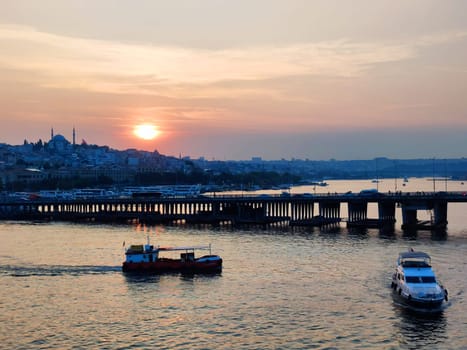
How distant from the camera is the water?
31016 millimetres

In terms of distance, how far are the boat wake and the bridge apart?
36927 mm

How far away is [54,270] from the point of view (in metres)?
47.2

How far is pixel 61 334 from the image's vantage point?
1260 inches

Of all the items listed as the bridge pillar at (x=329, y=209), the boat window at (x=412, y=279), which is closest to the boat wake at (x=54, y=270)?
the boat window at (x=412, y=279)

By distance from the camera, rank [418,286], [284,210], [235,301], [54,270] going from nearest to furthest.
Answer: [418,286] → [235,301] → [54,270] → [284,210]

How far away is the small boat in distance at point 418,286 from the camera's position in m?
35.4

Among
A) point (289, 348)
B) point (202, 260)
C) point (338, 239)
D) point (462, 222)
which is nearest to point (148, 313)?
point (289, 348)


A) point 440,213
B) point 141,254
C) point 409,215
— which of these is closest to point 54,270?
point 141,254

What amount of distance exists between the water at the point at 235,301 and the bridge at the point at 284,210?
17.5 meters

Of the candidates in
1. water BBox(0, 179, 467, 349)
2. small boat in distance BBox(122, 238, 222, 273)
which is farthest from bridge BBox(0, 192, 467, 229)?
small boat in distance BBox(122, 238, 222, 273)

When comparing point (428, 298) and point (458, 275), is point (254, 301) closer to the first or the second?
point (428, 298)

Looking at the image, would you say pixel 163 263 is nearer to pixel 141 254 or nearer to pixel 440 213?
pixel 141 254

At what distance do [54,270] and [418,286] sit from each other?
24448mm

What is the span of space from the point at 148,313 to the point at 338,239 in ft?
107
